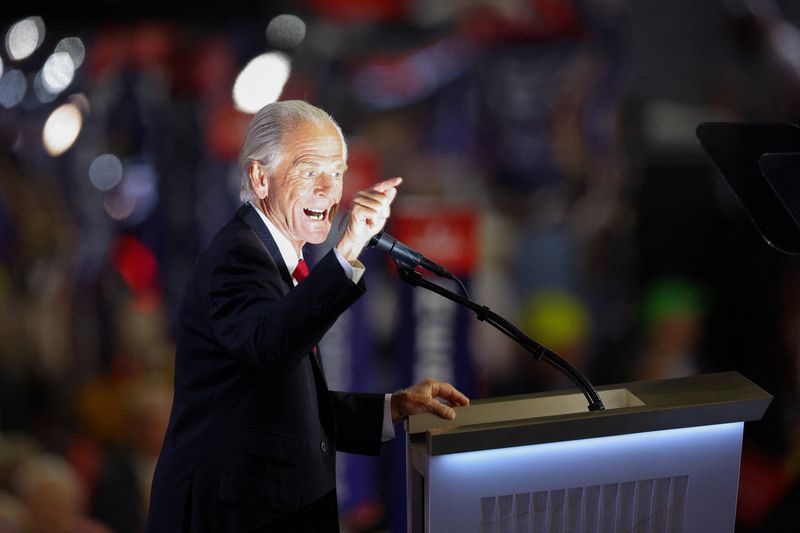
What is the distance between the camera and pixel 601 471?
2.02 m

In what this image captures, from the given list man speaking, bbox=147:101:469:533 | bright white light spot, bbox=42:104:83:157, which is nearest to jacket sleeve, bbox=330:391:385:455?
man speaking, bbox=147:101:469:533

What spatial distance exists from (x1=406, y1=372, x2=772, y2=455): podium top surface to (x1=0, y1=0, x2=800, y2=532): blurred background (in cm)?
165

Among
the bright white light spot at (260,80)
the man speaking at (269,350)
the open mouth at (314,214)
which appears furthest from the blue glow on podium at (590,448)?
the bright white light spot at (260,80)

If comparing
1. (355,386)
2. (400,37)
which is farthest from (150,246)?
(400,37)

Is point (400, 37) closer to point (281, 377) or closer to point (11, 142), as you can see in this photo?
point (11, 142)

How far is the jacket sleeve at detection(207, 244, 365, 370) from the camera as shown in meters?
1.73

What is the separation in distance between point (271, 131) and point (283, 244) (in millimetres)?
241

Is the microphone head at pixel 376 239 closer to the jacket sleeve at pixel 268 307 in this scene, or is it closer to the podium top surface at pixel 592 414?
the jacket sleeve at pixel 268 307

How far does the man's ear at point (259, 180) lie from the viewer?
205 cm

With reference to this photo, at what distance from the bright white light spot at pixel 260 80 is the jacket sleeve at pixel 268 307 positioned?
1.72 metres

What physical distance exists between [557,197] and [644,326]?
71 centimetres

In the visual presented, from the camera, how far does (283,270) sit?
78.3 inches

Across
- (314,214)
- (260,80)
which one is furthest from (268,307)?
(260,80)

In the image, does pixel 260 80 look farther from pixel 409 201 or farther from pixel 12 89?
pixel 12 89
